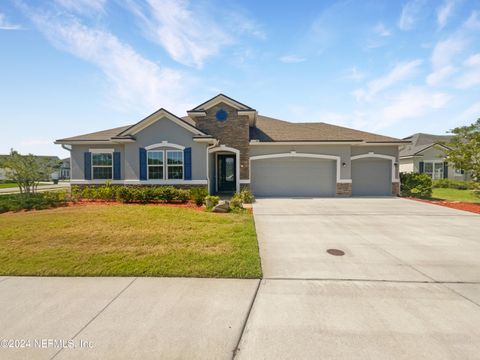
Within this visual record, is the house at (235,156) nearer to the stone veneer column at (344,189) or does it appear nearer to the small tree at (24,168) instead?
the stone veneer column at (344,189)

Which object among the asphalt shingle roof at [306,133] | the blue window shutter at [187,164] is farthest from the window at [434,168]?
the blue window shutter at [187,164]

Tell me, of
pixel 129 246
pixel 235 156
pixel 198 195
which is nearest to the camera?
pixel 129 246

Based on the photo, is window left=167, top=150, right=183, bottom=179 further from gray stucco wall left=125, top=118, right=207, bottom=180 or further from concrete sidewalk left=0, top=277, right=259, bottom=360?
concrete sidewalk left=0, top=277, right=259, bottom=360

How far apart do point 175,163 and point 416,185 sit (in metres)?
15.5

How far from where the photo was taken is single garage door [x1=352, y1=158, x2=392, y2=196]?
15.9 metres

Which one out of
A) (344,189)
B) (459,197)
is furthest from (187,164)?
(459,197)

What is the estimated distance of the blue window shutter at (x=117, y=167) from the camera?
14.4 meters

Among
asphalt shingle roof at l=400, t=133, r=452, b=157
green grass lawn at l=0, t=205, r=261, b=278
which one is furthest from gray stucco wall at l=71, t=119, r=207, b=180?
asphalt shingle roof at l=400, t=133, r=452, b=157

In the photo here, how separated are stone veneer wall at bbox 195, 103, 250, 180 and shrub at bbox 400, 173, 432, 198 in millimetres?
10852

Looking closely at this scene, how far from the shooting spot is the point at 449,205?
11.9 metres

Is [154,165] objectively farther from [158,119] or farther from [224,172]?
[224,172]

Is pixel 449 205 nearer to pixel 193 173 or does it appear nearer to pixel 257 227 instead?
pixel 257 227

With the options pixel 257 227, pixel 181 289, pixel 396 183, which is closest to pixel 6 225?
pixel 181 289

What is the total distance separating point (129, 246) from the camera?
5.61m
